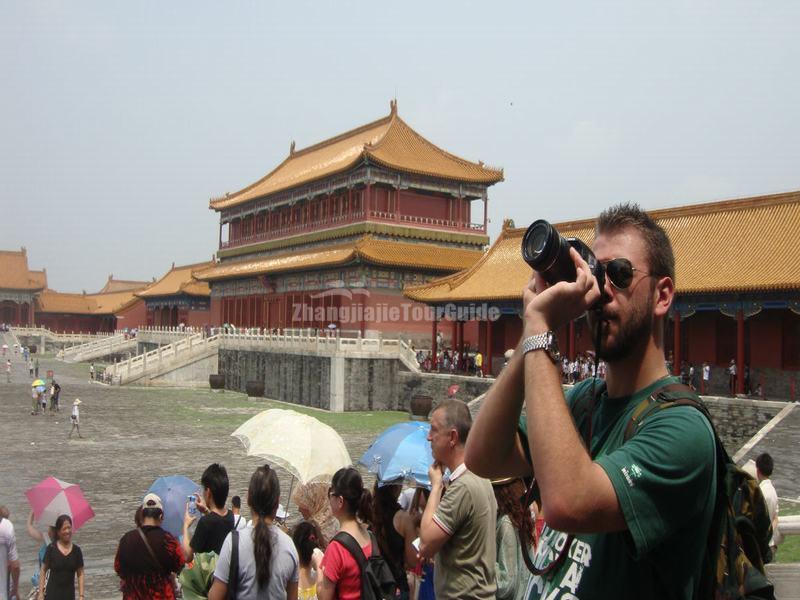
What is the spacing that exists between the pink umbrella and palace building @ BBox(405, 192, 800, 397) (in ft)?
43.5

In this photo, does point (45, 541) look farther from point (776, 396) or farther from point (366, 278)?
point (366, 278)

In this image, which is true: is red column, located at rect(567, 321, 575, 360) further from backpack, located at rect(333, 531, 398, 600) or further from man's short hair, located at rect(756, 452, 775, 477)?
backpack, located at rect(333, 531, 398, 600)

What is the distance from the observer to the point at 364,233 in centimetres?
3588

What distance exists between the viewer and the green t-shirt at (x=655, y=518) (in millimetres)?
1698

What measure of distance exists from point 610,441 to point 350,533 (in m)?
2.66

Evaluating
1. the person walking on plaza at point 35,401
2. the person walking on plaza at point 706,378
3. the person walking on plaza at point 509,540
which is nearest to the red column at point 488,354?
the person walking on plaza at point 706,378

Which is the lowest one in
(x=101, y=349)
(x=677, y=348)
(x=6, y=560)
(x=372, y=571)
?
(x=6, y=560)

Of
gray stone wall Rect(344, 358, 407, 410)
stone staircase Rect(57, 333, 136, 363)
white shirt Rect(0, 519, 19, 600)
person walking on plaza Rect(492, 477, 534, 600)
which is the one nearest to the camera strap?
person walking on plaza Rect(492, 477, 534, 600)

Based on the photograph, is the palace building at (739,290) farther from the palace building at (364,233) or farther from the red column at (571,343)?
the palace building at (364,233)

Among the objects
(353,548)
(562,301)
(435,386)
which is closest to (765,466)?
(353,548)

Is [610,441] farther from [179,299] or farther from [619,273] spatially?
[179,299]

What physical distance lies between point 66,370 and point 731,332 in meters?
39.0

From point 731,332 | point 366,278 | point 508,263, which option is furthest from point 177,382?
point 731,332

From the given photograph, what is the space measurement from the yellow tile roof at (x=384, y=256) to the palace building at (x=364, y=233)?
55 millimetres
